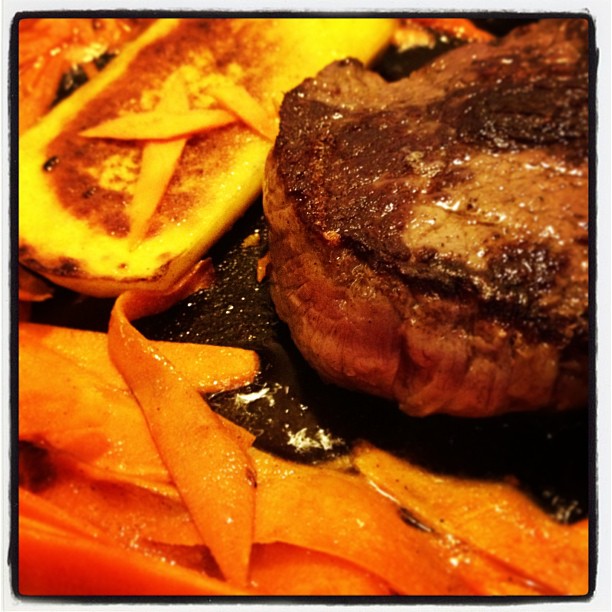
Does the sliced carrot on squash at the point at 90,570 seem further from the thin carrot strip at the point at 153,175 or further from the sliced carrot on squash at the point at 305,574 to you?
the thin carrot strip at the point at 153,175

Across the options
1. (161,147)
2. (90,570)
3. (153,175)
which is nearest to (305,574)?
(90,570)

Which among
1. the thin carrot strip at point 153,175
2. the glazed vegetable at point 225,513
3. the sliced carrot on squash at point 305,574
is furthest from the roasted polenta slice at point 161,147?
the sliced carrot on squash at point 305,574

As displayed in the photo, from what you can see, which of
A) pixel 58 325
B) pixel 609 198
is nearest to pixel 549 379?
pixel 609 198

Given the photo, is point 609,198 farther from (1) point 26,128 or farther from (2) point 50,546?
(1) point 26,128

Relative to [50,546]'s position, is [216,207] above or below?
above

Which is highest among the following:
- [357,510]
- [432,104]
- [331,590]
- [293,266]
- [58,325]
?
[432,104]

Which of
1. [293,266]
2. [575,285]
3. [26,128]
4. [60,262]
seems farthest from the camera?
[26,128]
